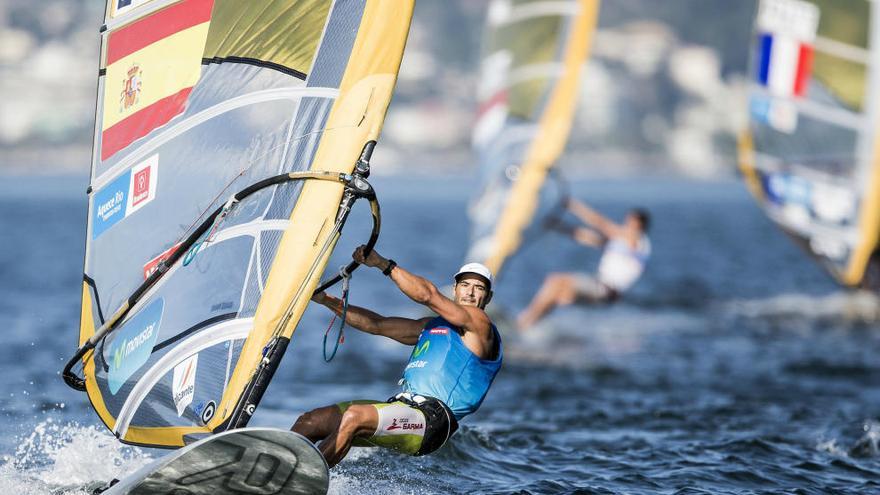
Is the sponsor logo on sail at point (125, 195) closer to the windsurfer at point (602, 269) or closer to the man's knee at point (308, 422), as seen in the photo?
the man's knee at point (308, 422)

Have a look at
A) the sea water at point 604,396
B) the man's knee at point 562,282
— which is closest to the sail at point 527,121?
the man's knee at point 562,282

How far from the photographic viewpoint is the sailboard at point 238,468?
18.2 ft

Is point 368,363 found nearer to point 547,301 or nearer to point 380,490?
point 547,301

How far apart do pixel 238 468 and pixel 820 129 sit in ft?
46.9

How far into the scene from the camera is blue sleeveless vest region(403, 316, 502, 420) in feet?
21.6

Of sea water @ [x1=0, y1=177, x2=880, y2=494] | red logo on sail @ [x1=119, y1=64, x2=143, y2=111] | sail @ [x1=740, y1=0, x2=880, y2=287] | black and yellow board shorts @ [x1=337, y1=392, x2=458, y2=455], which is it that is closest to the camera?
black and yellow board shorts @ [x1=337, y1=392, x2=458, y2=455]

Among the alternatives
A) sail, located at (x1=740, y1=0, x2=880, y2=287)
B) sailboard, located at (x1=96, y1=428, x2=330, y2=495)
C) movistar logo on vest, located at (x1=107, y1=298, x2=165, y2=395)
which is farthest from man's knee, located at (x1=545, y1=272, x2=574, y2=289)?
sailboard, located at (x1=96, y1=428, x2=330, y2=495)

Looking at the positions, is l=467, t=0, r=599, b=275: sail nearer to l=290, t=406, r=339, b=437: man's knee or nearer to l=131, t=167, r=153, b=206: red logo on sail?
l=131, t=167, r=153, b=206: red logo on sail

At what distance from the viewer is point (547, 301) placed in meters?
15.7

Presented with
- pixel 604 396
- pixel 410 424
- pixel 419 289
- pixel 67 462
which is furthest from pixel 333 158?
pixel 604 396

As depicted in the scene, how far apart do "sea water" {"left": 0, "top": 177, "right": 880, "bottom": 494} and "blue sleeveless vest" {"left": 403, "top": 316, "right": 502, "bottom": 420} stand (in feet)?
2.46

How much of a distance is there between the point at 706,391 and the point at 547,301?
3.57m

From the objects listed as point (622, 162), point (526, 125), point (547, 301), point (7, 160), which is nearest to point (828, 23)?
point (526, 125)

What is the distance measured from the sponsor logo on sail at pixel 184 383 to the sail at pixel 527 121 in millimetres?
10553
